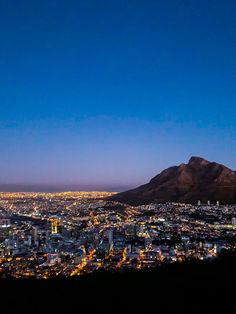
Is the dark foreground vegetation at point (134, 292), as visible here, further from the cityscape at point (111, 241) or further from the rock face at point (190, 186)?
the rock face at point (190, 186)

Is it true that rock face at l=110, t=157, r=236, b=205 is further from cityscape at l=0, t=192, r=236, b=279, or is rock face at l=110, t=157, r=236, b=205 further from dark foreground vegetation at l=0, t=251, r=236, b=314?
dark foreground vegetation at l=0, t=251, r=236, b=314

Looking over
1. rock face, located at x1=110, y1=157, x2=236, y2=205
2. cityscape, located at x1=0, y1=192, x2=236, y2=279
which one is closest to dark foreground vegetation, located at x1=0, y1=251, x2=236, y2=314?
cityscape, located at x1=0, y1=192, x2=236, y2=279

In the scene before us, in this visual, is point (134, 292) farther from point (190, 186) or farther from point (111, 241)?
point (190, 186)

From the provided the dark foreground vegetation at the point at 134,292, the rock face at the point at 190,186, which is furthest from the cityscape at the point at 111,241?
the rock face at the point at 190,186

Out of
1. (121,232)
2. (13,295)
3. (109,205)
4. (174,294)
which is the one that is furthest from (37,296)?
(109,205)

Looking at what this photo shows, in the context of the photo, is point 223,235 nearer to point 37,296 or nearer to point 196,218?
point 196,218

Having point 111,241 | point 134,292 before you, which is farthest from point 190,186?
point 134,292
